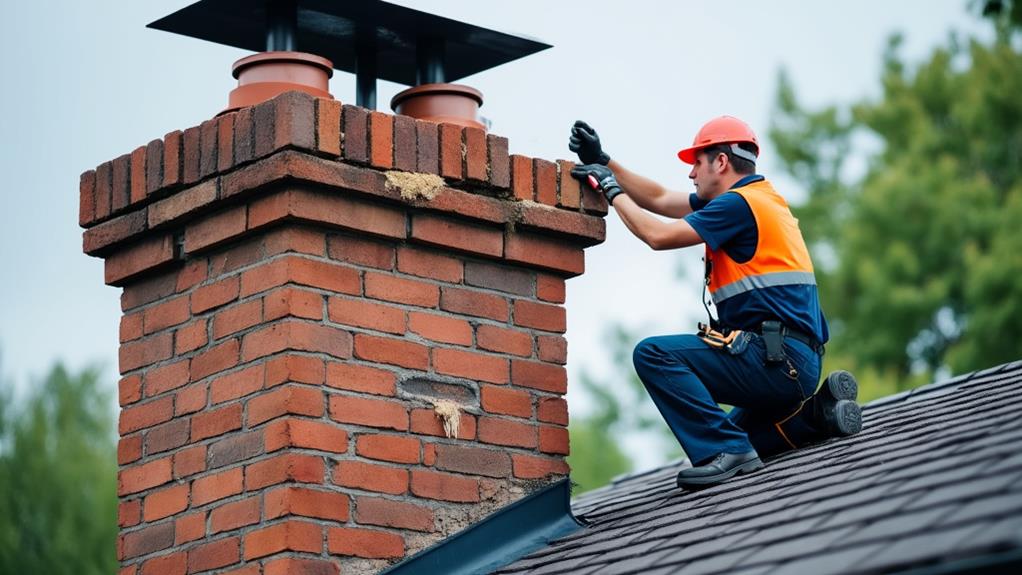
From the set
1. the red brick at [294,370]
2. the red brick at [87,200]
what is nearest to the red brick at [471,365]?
the red brick at [294,370]

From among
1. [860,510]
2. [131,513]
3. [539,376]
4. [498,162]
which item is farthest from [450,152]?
[860,510]

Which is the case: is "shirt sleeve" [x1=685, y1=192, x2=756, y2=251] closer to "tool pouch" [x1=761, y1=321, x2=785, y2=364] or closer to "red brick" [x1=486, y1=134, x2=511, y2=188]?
"tool pouch" [x1=761, y1=321, x2=785, y2=364]

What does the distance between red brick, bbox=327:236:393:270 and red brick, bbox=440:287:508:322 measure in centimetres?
23

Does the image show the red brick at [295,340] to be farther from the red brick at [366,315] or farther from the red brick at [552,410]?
the red brick at [552,410]

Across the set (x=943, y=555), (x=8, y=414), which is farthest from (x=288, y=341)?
(x=8, y=414)

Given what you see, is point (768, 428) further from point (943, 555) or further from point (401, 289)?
point (943, 555)

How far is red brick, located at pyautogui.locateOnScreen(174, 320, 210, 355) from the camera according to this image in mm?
4918

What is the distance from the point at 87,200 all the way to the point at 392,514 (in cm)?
170

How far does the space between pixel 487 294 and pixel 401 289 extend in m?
0.35

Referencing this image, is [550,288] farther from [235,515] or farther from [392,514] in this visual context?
[235,515]

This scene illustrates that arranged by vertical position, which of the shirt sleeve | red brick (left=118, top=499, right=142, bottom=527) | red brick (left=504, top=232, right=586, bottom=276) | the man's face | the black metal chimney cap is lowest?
red brick (left=118, top=499, right=142, bottom=527)

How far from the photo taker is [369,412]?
4668 millimetres

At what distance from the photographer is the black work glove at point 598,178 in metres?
5.27

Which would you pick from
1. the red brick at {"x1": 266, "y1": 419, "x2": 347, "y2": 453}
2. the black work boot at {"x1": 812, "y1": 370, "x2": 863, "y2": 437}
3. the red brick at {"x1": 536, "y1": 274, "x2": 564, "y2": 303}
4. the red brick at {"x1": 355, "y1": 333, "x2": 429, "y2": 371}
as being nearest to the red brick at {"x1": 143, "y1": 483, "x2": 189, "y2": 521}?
the red brick at {"x1": 266, "y1": 419, "x2": 347, "y2": 453}
